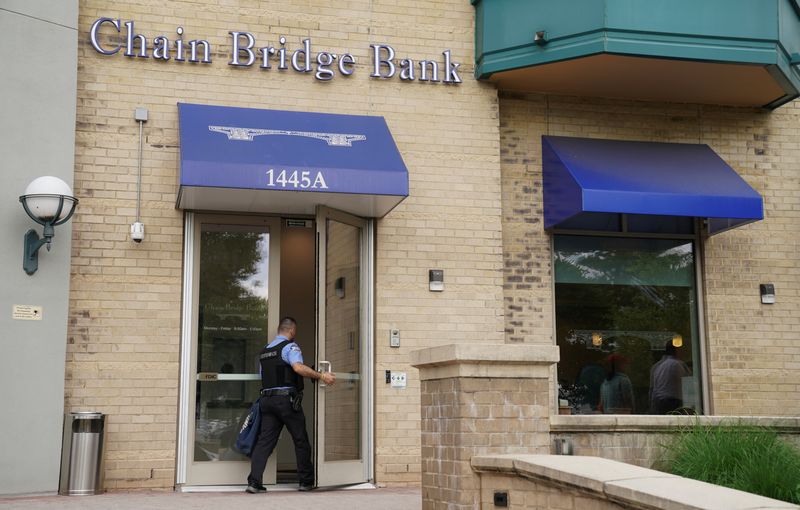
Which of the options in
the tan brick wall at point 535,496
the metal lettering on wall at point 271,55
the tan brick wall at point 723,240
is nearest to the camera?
the tan brick wall at point 535,496

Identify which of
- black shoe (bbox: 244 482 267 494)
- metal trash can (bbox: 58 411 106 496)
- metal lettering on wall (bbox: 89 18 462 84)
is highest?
metal lettering on wall (bbox: 89 18 462 84)

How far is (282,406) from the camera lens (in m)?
10.0

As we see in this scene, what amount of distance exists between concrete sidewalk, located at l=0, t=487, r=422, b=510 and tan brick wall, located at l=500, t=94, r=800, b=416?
321 cm

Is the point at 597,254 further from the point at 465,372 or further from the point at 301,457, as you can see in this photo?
the point at 465,372

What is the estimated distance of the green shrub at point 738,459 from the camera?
6.43 meters

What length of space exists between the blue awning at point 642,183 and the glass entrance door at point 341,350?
8.19 feet

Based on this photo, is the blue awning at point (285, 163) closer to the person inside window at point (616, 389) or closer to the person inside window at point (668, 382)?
the person inside window at point (616, 389)

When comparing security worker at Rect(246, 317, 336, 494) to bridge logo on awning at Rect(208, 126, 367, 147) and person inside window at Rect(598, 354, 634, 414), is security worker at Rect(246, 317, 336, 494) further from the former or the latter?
person inside window at Rect(598, 354, 634, 414)

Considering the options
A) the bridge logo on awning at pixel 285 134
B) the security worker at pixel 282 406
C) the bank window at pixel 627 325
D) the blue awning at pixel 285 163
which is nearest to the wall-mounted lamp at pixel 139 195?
the blue awning at pixel 285 163

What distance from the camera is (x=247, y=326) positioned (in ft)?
35.6

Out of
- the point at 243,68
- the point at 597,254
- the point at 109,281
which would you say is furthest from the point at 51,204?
the point at 597,254

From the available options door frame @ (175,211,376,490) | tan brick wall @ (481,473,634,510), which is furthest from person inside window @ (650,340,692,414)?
tan brick wall @ (481,473,634,510)

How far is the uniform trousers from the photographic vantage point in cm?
1002

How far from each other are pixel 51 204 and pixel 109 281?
1133 mm
